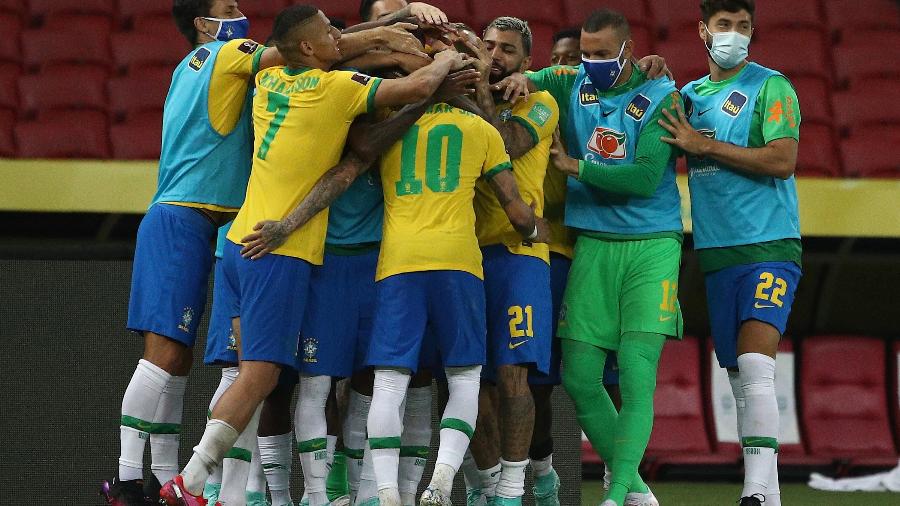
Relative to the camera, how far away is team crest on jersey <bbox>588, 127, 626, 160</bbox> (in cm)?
590

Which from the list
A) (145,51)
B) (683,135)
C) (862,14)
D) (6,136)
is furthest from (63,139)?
(862,14)

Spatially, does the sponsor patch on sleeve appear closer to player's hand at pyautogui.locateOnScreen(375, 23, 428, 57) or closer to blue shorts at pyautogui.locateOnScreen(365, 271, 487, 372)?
player's hand at pyautogui.locateOnScreen(375, 23, 428, 57)

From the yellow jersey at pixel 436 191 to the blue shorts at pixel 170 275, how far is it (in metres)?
0.81

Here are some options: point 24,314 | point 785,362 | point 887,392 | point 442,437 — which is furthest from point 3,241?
point 887,392

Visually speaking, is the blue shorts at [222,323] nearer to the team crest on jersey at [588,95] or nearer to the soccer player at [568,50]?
the team crest on jersey at [588,95]

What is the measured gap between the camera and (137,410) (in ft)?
18.2

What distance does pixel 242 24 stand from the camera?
20.1 feet

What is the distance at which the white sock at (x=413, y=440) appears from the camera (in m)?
5.75

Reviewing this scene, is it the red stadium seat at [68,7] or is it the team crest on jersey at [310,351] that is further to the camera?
the red stadium seat at [68,7]

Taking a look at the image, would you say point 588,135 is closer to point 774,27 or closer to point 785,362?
point 785,362

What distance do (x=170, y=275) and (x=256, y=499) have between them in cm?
112

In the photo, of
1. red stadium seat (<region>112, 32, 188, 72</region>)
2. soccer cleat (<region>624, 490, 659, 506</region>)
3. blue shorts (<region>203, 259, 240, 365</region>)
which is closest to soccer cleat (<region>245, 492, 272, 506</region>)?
blue shorts (<region>203, 259, 240, 365</region>)

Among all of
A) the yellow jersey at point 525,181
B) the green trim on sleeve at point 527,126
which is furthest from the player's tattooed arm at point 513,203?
the green trim on sleeve at point 527,126

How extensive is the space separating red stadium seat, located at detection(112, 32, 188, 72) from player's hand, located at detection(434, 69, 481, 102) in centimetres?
525
